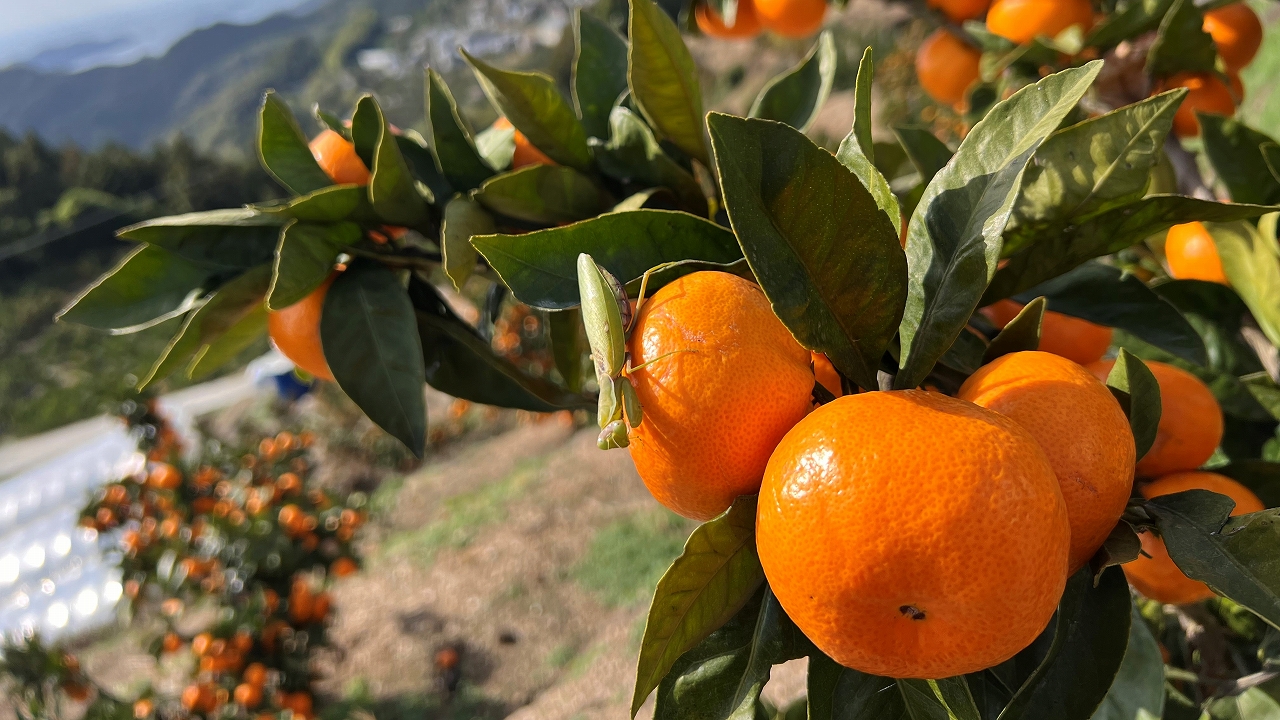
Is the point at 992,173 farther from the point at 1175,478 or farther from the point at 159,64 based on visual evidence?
the point at 159,64

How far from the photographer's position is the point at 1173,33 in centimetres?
90

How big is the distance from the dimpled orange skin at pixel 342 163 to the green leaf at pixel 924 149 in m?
0.51

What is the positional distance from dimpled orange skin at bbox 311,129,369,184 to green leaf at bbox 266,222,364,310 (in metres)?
0.07

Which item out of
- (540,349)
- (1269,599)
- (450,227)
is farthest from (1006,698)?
(540,349)


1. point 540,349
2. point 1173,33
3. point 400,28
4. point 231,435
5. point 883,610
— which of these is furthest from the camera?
point 400,28

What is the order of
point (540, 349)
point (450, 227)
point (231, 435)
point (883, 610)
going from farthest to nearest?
1. point (231, 435)
2. point (540, 349)
3. point (450, 227)
4. point (883, 610)

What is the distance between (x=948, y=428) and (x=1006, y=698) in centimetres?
27

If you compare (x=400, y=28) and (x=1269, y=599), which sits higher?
(x=1269, y=599)

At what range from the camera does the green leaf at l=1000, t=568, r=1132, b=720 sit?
0.46m

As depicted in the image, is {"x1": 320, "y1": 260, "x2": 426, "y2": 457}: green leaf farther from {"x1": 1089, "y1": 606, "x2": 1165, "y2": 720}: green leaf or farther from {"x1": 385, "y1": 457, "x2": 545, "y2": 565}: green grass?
{"x1": 385, "y1": 457, "x2": 545, "y2": 565}: green grass

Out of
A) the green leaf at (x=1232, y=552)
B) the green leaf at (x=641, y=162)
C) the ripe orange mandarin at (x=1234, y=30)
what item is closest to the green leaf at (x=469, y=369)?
the green leaf at (x=641, y=162)

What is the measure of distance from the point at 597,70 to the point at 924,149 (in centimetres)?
33

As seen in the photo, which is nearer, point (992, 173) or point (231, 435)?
point (992, 173)

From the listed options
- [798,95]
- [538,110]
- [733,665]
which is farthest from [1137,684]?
[538,110]
